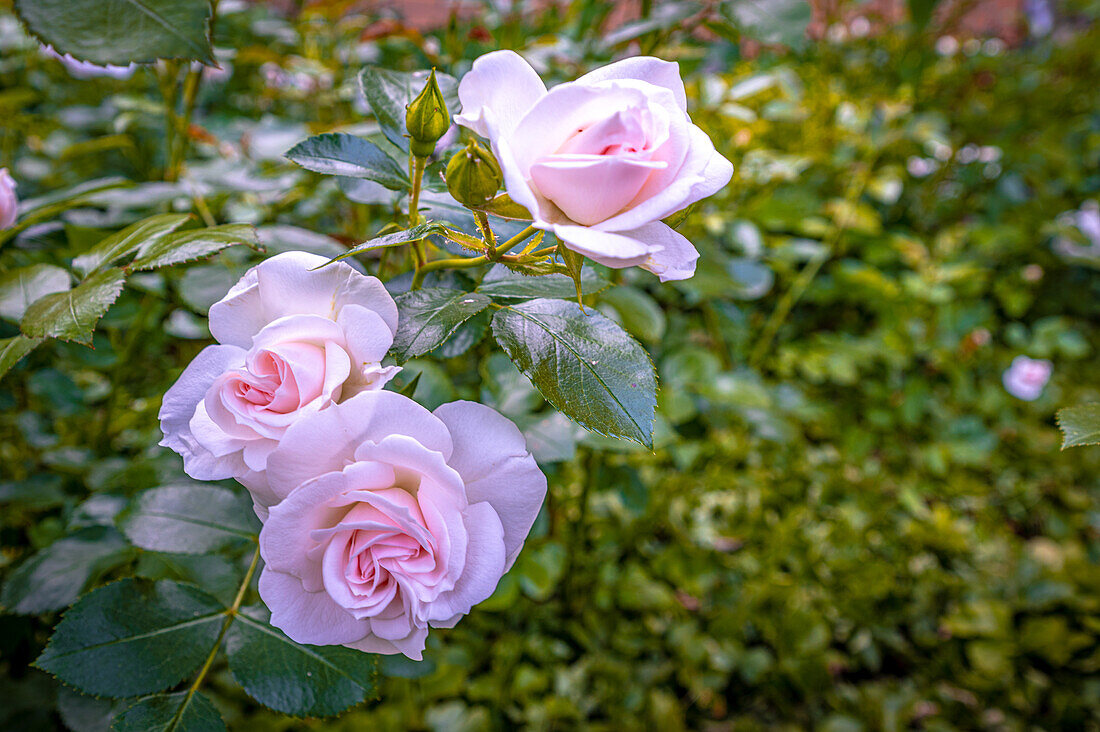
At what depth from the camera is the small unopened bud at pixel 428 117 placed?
0.35m

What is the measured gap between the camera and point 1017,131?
222 cm

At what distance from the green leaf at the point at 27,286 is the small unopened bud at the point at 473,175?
39 cm

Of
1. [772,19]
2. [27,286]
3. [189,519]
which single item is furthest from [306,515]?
[772,19]

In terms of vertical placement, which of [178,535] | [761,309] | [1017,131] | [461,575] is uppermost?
[461,575]

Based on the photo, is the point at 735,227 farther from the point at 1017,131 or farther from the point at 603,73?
the point at 1017,131

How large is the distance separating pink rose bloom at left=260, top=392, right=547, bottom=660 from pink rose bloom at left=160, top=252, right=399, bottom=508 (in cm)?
2

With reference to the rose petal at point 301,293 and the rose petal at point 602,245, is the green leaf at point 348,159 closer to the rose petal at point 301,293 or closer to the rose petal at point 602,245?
the rose petal at point 301,293

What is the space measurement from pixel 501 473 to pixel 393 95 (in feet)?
0.98

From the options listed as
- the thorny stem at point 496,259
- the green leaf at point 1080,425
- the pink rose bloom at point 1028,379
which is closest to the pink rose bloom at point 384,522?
the thorny stem at point 496,259

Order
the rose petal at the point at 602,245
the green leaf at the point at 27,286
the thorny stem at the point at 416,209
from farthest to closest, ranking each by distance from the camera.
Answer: the green leaf at the point at 27,286
the thorny stem at the point at 416,209
the rose petal at the point at 602,245

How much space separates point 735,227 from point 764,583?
0.75m

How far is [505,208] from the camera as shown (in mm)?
338

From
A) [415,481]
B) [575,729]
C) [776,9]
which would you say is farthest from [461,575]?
[575,729]

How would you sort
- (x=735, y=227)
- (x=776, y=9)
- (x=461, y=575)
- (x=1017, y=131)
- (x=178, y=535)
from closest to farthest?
(x=461, y=575), (x=178, y=535), (x=776, y=9), (x=735, y=227), (x=1017, y=131)
